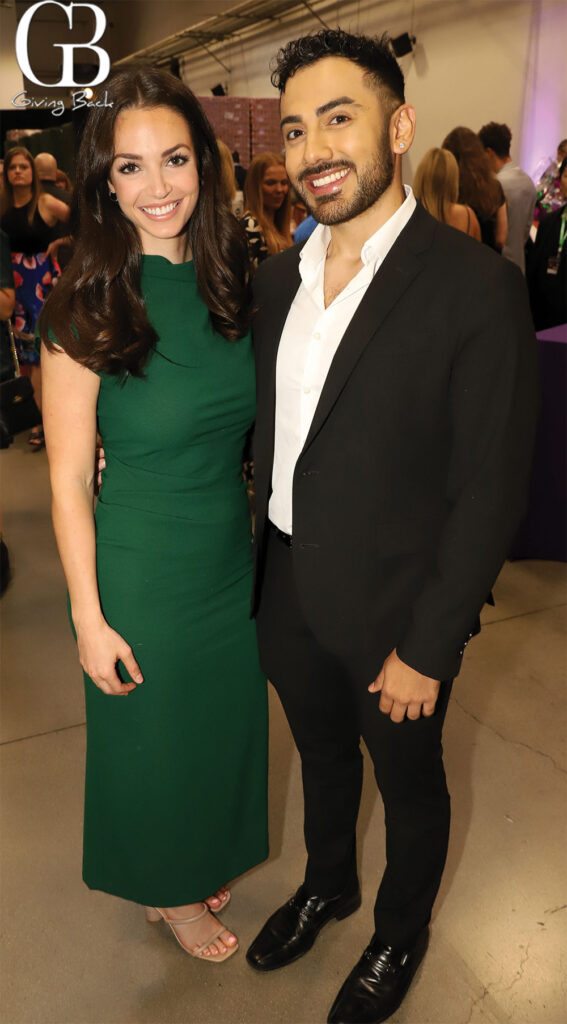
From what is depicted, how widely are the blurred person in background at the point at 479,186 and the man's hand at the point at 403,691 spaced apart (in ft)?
12.9

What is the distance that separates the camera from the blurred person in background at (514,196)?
5.01 metres

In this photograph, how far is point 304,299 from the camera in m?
1.44

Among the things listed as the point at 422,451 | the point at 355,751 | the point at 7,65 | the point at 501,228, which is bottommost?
the point at 355,751

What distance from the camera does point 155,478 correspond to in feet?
4.87

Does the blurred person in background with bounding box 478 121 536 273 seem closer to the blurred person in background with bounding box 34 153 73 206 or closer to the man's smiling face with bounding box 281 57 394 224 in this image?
the blurred person in background with bounding box 34 153 73 206

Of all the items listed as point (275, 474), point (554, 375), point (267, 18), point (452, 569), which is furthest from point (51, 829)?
point (267, 18)

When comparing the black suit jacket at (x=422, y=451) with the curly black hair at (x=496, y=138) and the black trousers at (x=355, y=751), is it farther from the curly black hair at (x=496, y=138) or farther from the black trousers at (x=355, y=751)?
the curly black hair at (x=496, y=138)

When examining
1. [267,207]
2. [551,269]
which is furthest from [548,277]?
[267,207]

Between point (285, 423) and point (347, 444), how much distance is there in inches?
6.9

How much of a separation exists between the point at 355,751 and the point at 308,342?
33.0 inches

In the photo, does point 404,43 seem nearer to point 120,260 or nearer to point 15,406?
point 15,406

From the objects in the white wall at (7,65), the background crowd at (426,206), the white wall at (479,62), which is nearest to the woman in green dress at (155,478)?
the background crowd at (426,206)

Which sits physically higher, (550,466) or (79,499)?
(79,499)

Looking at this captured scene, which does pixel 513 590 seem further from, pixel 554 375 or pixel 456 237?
pixel 456 237
